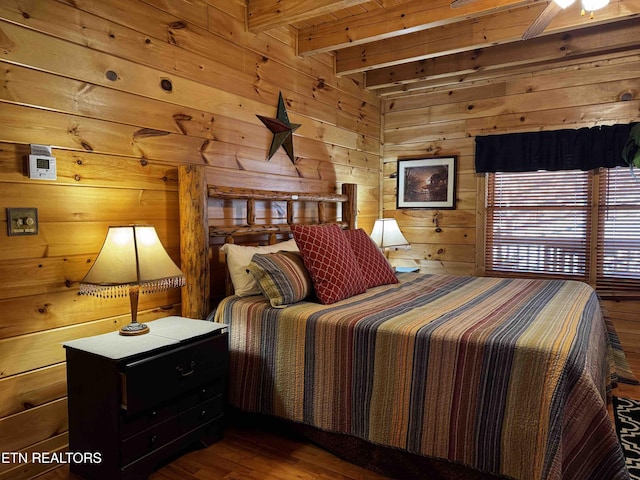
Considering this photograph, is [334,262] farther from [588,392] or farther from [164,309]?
[588,392]

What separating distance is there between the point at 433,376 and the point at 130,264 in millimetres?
1362

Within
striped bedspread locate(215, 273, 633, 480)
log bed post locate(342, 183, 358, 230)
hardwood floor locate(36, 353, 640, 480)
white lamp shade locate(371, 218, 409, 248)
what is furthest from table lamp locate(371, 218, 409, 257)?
hardwood floor locate(36, 353, 640, 480)

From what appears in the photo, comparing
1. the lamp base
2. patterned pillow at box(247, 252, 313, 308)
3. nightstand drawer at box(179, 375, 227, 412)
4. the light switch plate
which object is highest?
the light switch plate

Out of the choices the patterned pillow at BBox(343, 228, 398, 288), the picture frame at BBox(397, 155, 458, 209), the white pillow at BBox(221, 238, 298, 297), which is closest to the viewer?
the white pillow at BBox(221, 238, 298, 297)

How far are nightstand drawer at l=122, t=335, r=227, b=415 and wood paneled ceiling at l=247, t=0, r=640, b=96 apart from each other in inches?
78.6

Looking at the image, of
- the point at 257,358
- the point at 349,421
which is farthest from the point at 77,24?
the point at 349,421

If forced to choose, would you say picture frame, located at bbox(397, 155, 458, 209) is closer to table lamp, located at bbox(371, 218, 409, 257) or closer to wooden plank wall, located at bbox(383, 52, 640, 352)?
wooden plank wall, located at bbox(383, 52, 640, 352)

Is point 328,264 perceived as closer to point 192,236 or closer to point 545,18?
point 192,236

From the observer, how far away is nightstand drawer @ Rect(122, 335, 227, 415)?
5.73 feet

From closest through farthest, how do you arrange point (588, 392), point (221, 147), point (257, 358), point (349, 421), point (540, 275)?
point (588, 392) < point (349, 421) < point (257, 358) < point (221, 147) < point (540, 275)

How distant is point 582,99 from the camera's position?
3779 millimetres

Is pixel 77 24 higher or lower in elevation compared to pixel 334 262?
higher

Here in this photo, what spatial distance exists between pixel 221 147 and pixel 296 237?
2.55 feet

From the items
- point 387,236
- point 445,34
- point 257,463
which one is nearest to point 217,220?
A: point 257,463
